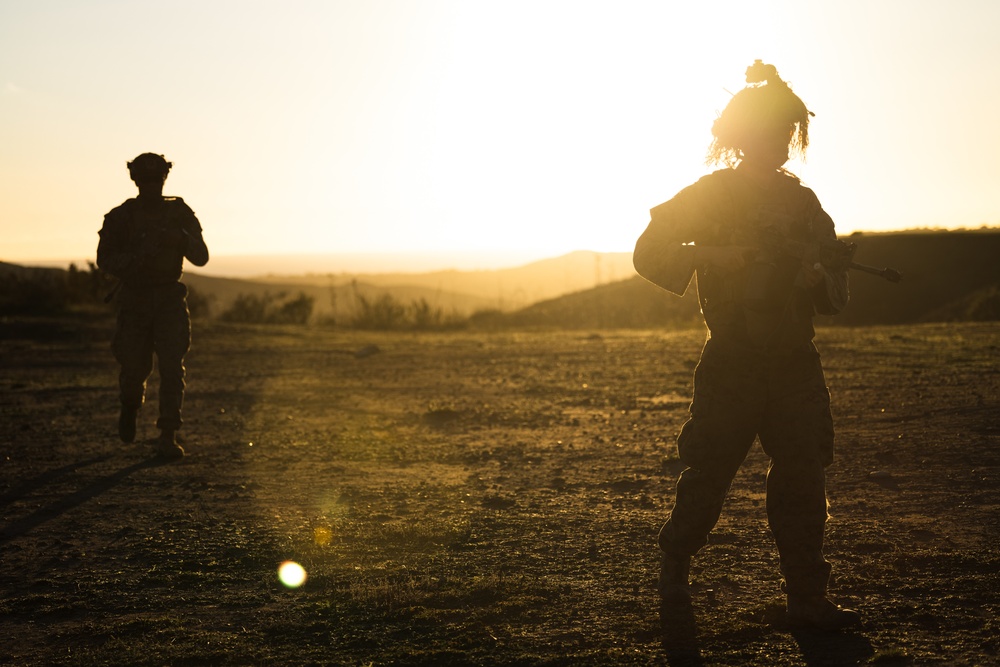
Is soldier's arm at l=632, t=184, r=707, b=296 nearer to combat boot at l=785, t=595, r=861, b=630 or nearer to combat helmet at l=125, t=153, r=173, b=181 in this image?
combat boot at l=785, t=595, r=861, b=630

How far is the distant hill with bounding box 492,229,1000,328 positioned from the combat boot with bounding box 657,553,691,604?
893 inches

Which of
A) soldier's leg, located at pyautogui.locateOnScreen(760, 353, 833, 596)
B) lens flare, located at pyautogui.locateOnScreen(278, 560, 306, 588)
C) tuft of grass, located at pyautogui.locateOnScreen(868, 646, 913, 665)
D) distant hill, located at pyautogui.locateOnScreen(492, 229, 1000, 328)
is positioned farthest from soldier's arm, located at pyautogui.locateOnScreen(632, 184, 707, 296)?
distant hill, located at pyautogui.locateOnScreen(492, 229, 1000, 328)

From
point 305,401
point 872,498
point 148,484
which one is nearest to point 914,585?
point 872,498

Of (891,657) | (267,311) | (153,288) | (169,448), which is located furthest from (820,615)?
(267,311)

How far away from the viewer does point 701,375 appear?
4527 mm

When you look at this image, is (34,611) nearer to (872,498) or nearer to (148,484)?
(148,484)

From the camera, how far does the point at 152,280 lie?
27.9 feet

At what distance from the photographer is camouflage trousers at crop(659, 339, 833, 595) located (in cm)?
437

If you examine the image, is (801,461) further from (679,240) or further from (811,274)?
(679,240)

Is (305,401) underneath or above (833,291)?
underneath

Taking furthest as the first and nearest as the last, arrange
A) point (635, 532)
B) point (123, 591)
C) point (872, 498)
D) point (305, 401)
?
1. point (305, 401)
2. point (872, 498)
3. point (635, 532)
4. point (123, 591)

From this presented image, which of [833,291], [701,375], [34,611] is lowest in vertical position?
[34,611]

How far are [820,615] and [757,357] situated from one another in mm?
998

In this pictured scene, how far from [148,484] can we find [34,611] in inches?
113
